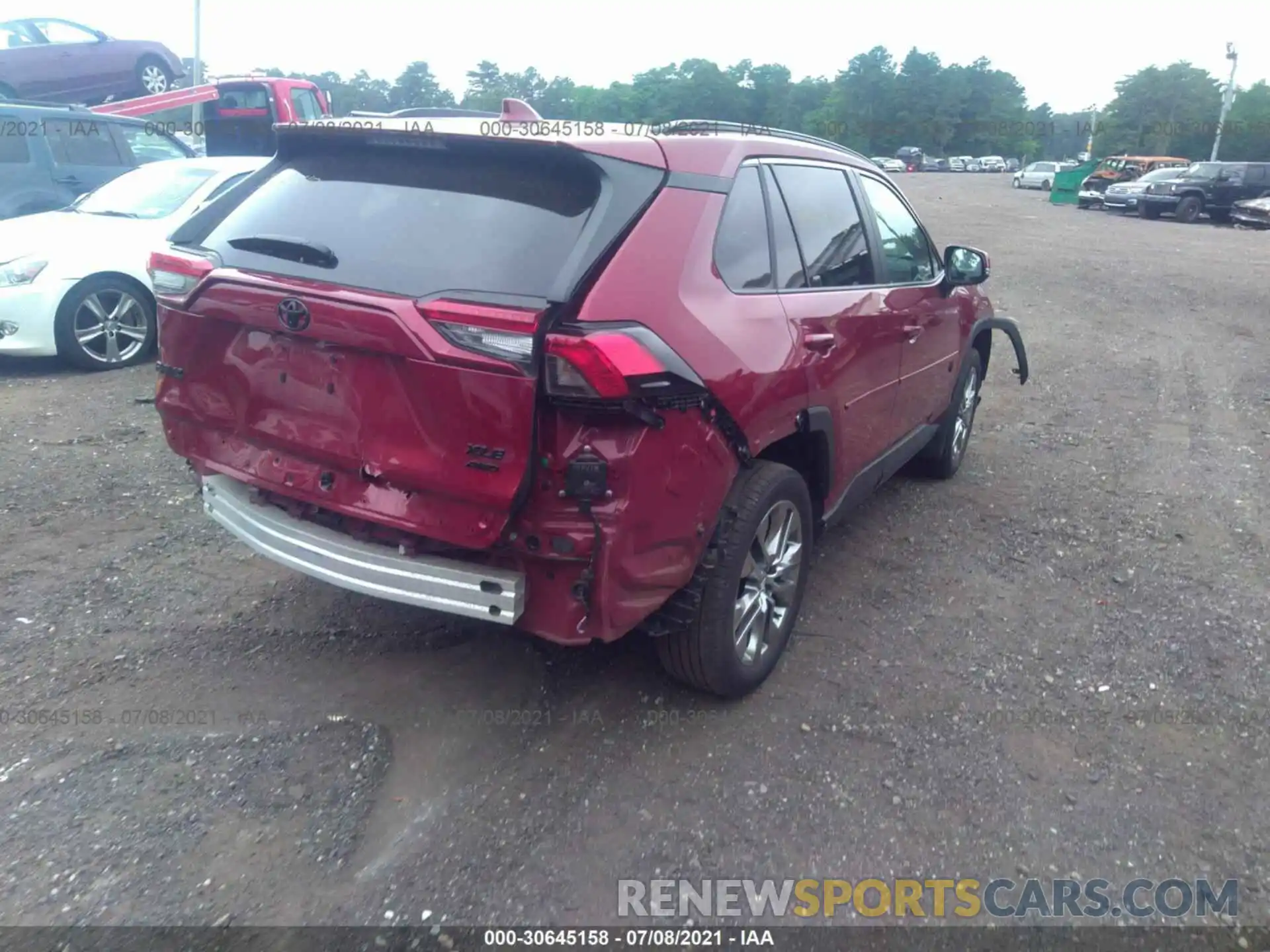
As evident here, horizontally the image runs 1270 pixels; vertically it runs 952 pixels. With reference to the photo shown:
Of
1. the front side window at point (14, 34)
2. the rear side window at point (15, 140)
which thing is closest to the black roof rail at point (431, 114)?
the rear side window at point (15, 140)

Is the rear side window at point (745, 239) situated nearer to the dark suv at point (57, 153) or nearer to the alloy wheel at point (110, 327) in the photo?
the alloy wheel at point (110, 327)

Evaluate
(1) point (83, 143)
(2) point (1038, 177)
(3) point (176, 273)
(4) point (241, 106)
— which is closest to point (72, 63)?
(4) point (241, 106)

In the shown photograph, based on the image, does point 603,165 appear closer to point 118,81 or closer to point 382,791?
point 382,791

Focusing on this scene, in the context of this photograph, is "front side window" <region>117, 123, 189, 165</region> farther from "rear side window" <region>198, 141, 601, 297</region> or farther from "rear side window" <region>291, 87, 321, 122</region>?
"rear side window" <region>198, 141, 601, 297</region>

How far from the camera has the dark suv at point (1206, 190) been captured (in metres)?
24.8

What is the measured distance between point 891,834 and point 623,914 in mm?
828

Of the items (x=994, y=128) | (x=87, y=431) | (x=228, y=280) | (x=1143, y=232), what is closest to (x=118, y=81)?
(x=87, y=431)

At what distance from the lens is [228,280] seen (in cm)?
293

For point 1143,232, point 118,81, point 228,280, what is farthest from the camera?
point 1143,232

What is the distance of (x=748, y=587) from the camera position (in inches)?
132

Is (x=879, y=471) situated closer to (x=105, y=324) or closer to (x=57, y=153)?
(x=105, y=324)

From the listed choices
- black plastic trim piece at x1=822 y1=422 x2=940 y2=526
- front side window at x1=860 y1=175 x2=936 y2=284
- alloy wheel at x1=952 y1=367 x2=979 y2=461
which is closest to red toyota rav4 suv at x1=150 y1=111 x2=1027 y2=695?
black plastic trim piece at x1=822 y1=422 x2=940 y2=526

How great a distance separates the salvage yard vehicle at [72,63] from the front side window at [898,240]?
15397mm

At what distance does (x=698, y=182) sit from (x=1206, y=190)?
27260mm
